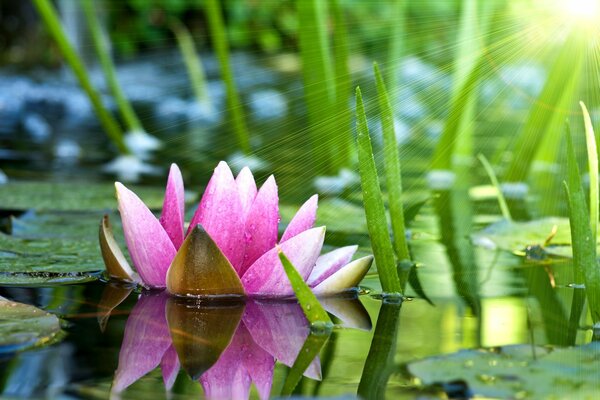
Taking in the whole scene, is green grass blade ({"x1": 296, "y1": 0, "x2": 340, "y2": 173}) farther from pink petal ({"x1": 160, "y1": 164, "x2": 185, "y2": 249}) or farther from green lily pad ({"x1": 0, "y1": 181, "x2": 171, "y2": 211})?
pink petal ({"x1": 160, "y1": 164, "x2": 185, "y2": 249})

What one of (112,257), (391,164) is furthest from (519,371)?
(112,257)

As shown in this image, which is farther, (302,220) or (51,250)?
(51,250)

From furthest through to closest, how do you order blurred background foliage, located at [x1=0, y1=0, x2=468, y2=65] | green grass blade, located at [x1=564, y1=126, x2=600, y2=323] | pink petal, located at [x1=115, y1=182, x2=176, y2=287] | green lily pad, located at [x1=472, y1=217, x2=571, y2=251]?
1. blurred background foliage, located at [x1=0, y1=0, x2=468, y2=65]
2. green lily pad, located at [x1=472, y1=217, x2=571, y2=251]
3. pink petal, located at [x1=115, y1=182, x2=176, y2=287]
4. green grass blade, located at [x1=564, y1=126, x2=600, y2=323]

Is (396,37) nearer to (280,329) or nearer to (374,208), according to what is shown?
(374,208)

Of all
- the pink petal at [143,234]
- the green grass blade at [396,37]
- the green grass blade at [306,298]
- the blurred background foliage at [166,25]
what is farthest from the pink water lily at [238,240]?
the blurred background foliage at [166,25]

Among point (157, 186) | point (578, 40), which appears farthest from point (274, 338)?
point (157, 186)

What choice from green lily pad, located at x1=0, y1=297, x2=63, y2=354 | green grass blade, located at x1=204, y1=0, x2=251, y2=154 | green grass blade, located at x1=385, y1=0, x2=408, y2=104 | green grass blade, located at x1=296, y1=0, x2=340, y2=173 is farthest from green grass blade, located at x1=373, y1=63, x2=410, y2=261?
green grass blade, located at x1=385, y1=0, x2=408, y2=104
